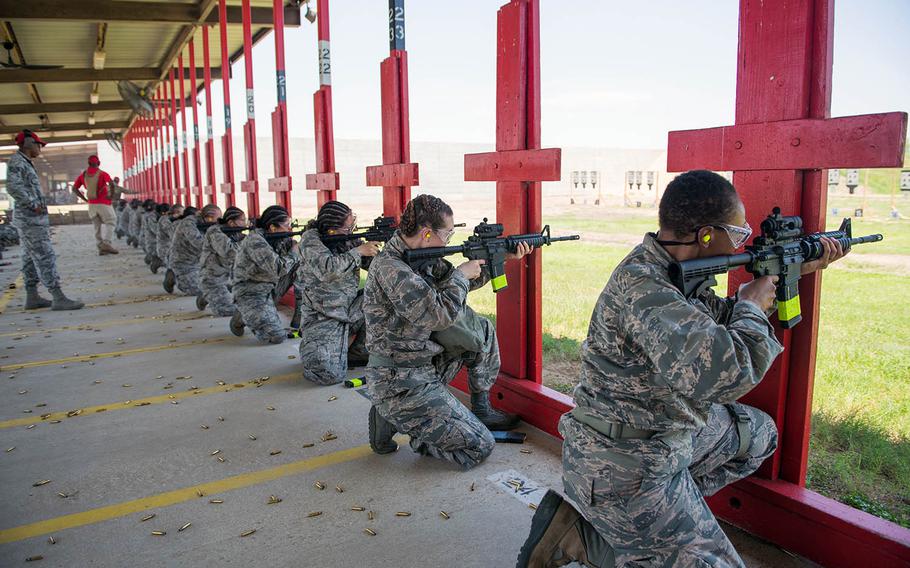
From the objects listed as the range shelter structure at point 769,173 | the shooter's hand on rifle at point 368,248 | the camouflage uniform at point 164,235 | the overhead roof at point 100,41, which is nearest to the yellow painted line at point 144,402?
the shooter's hand on rifle at point 368,248

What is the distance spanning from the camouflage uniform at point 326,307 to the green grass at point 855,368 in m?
1.81

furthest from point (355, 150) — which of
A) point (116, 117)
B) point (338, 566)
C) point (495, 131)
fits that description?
point (338, 566)

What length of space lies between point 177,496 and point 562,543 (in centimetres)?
212

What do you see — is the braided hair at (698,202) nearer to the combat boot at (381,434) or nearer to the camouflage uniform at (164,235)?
the combat boot at (381,434)

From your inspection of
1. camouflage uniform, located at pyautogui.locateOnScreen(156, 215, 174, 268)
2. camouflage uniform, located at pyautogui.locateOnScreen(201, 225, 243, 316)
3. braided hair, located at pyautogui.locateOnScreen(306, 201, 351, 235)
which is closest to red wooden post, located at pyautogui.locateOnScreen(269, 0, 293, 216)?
camouflage uniform, located at pyautogui.locateOnScreen(201, 225, 243, 316)

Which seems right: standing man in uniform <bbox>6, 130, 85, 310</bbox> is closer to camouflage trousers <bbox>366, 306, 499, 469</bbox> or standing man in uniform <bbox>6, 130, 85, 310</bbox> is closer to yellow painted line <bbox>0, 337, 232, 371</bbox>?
yellow painted line <bbox>0, 337, 232, 371</bbox>

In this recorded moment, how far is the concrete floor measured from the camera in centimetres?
287

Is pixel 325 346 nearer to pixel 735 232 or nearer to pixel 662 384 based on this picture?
pixel 662 384

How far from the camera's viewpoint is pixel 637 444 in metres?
2.23

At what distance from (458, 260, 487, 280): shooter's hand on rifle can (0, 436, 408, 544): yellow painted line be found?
3.82 ft

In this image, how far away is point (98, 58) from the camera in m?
15.8

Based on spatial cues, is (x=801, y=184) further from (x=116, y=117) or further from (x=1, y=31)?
(x=116, y=117)

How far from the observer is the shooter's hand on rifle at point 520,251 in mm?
3896

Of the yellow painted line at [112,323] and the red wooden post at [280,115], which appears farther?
the red wooden post at [280,115]
